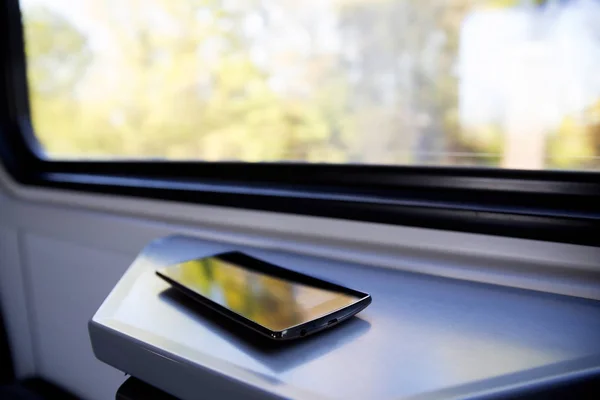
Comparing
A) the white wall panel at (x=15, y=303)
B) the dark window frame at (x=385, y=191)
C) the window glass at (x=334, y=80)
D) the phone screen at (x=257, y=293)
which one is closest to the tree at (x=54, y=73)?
the window glass at (x=334, y=80)

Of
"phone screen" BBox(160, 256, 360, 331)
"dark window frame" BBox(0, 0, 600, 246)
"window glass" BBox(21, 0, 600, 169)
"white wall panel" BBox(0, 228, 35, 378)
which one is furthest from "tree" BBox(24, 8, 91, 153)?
"phone screen" BBox(160, 256, 360, 331)

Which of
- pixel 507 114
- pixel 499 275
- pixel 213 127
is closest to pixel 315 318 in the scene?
pixel 499 275

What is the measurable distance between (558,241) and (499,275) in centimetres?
8

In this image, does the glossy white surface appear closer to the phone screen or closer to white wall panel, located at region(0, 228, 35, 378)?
the phone screen

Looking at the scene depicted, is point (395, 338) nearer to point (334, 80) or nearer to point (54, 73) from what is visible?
point (334, 80)

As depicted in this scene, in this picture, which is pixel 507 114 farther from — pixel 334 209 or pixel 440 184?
pixel 334 209

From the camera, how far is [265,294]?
0.52 meters

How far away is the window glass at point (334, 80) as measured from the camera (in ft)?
2.15

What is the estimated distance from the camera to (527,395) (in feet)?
1.09

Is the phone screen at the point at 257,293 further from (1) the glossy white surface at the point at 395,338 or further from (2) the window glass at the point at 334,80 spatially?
(2) the window glass at the point at 334,80

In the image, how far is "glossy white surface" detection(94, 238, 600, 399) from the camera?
0.36 meters

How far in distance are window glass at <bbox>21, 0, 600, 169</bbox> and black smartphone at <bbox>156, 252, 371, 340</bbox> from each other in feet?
1.08

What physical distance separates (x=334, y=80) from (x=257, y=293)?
0.49m

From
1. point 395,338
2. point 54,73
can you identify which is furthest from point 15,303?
point 395,338
